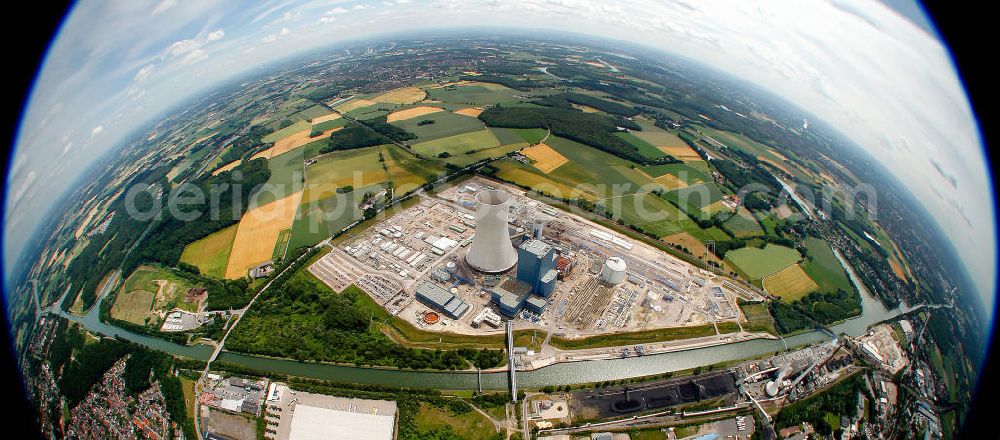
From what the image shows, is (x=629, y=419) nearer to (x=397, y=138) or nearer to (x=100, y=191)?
(x=397, y=138)

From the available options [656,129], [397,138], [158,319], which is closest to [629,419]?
[158,319]

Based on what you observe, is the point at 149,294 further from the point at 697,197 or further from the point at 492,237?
the point at 697,197

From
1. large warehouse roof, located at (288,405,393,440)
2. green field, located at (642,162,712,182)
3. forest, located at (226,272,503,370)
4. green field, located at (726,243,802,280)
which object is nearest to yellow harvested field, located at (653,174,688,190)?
green field, located at (642,162,712,182)

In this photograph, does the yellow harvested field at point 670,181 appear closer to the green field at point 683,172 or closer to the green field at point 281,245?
the green field at point 683,172

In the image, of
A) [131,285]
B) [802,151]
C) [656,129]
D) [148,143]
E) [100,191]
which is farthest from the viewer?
[656,129]

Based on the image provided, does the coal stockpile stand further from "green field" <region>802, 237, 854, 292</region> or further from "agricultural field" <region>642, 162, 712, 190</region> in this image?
"agricultural field" <region>642, 162, 712, 190</region>
